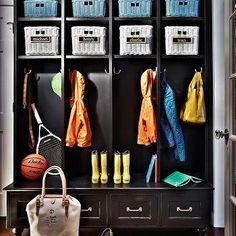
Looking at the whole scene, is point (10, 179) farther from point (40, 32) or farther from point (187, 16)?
point (187, 16)

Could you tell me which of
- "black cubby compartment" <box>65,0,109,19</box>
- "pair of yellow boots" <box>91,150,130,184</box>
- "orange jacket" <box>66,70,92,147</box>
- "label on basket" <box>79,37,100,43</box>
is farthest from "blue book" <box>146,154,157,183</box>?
"black cubby compartment" <box>65,0,109,19</box>

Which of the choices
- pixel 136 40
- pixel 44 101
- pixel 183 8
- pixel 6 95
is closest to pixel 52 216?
pixel 44 101

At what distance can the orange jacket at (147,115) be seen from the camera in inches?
120

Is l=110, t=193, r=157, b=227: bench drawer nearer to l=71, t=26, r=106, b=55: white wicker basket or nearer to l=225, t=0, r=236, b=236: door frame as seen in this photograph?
l=225, t=0, r=236, b=236: door frame

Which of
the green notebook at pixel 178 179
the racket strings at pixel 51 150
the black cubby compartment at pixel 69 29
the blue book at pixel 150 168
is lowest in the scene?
the green notebook at pixel 178 179

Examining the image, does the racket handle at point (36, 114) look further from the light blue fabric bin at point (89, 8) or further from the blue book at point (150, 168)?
the blue book at point (150, 168)

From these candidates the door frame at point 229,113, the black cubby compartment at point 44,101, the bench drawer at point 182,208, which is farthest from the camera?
the black cubby compartment at point 44,101

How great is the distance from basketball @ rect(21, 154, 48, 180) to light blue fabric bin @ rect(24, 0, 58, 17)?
50.5 inches

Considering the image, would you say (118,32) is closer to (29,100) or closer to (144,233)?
(29,100)

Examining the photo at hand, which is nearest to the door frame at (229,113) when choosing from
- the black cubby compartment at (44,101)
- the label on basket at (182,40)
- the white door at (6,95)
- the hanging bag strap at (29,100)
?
the label on basket at (182,40)

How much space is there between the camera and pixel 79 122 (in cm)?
309

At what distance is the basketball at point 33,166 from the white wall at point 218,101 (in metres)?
1.60

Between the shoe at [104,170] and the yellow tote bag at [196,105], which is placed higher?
the yellow tote bag at [196,105]

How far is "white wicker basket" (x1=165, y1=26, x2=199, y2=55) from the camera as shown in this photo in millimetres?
3035
